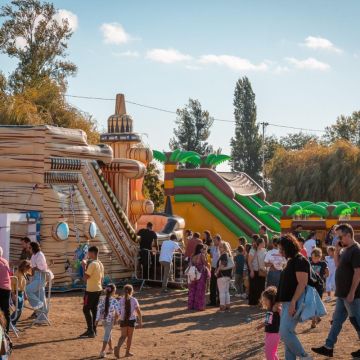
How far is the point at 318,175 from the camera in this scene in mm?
40281

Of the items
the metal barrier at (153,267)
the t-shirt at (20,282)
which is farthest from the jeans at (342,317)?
the metal barrier at (153,267)

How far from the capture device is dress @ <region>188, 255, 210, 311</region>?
51.9 ft

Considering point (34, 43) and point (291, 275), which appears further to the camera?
point (34, 43)

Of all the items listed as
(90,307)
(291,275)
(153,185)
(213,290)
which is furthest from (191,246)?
(153,185)

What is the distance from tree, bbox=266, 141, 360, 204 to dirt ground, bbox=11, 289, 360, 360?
78.3 feet

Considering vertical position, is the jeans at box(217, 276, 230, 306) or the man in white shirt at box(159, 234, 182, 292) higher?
the man in white shirt at box(159, 234, 182, 292)

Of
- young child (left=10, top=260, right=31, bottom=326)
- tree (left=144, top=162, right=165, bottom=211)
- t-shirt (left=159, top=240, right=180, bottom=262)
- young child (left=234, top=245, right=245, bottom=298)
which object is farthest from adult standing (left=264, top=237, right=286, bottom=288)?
tree (left=144, top=162, right=165, bottom=211)

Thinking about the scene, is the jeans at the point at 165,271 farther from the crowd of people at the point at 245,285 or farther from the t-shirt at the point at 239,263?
the t-shirt at the point at 239,263

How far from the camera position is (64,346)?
11672 mm

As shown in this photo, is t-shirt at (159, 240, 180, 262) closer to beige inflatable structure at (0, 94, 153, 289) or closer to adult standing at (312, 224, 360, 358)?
beige inflatable structure at (0, 94, 153, 289)

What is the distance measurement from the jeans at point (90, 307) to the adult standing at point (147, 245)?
6805 mm

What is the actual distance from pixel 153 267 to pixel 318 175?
889 inches

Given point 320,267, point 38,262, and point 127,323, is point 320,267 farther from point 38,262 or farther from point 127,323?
point 38,262

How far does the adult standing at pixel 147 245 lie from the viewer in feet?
63.2
